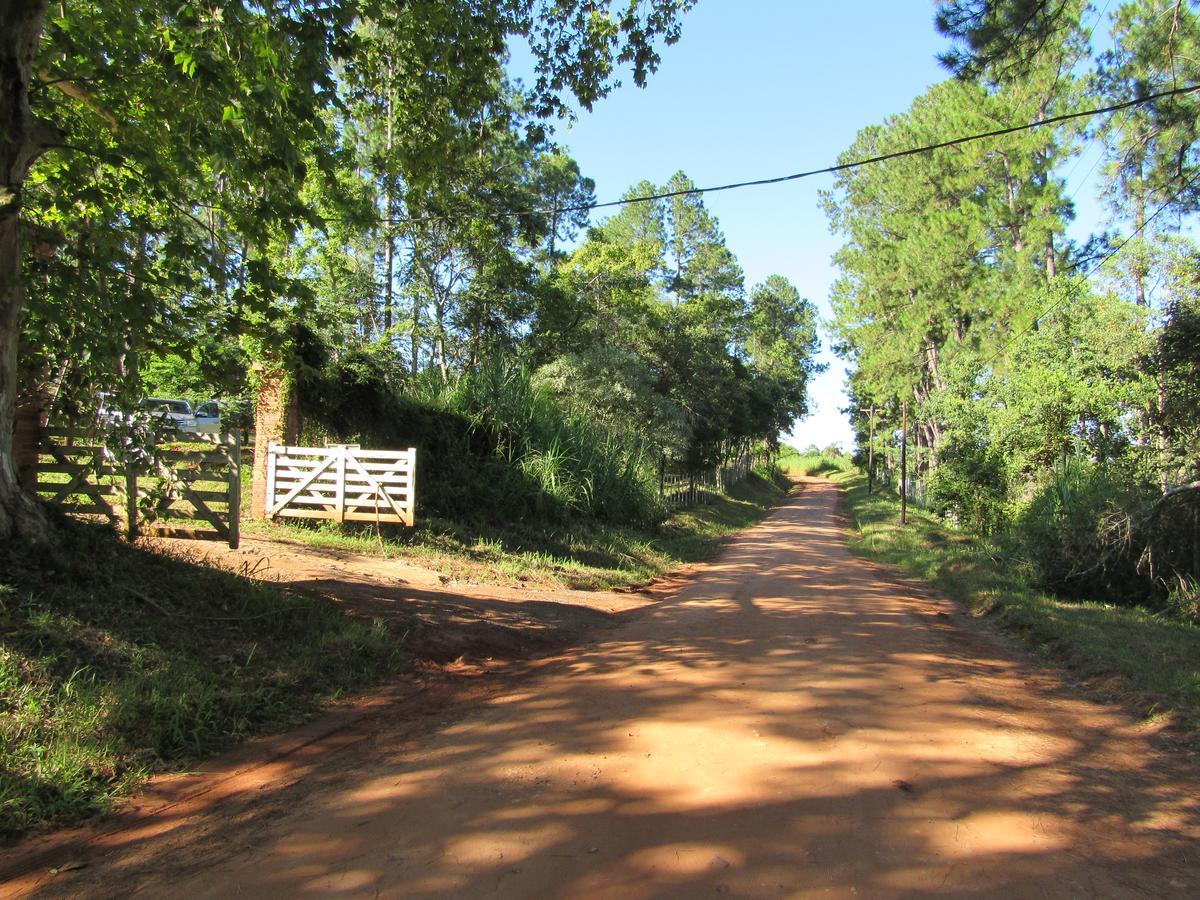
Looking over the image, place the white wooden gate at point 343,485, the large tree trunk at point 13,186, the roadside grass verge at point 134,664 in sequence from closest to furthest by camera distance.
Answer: the roadside grass verge at point 134,664, the large tree trunk at point 13,186, the white wooden gate at point 343,485

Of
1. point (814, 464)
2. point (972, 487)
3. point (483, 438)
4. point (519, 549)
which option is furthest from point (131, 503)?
point (814, 464)

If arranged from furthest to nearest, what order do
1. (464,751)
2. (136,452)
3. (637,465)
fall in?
(637,465) < (136,452) < (464,751)

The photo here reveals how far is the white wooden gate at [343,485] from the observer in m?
13.2

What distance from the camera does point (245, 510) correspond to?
1398cm

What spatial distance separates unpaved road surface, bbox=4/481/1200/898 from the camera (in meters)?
3.22

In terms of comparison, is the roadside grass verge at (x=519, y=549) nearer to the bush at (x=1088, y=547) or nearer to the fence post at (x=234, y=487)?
the fence post at (x=234, y=487)

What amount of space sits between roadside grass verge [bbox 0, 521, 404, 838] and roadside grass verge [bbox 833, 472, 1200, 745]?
6.60 meters

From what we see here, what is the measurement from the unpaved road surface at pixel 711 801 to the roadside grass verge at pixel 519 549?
227 inches

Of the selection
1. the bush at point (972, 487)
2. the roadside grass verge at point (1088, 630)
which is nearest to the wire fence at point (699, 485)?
the bush at point (972, 487)

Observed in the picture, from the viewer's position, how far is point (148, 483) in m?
9.99

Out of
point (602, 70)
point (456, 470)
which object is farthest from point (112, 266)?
point (456, 470)

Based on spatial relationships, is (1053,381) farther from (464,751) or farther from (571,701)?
(464,751)

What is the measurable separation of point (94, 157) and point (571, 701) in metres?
6.06

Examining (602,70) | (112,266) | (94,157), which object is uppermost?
(602,70)
